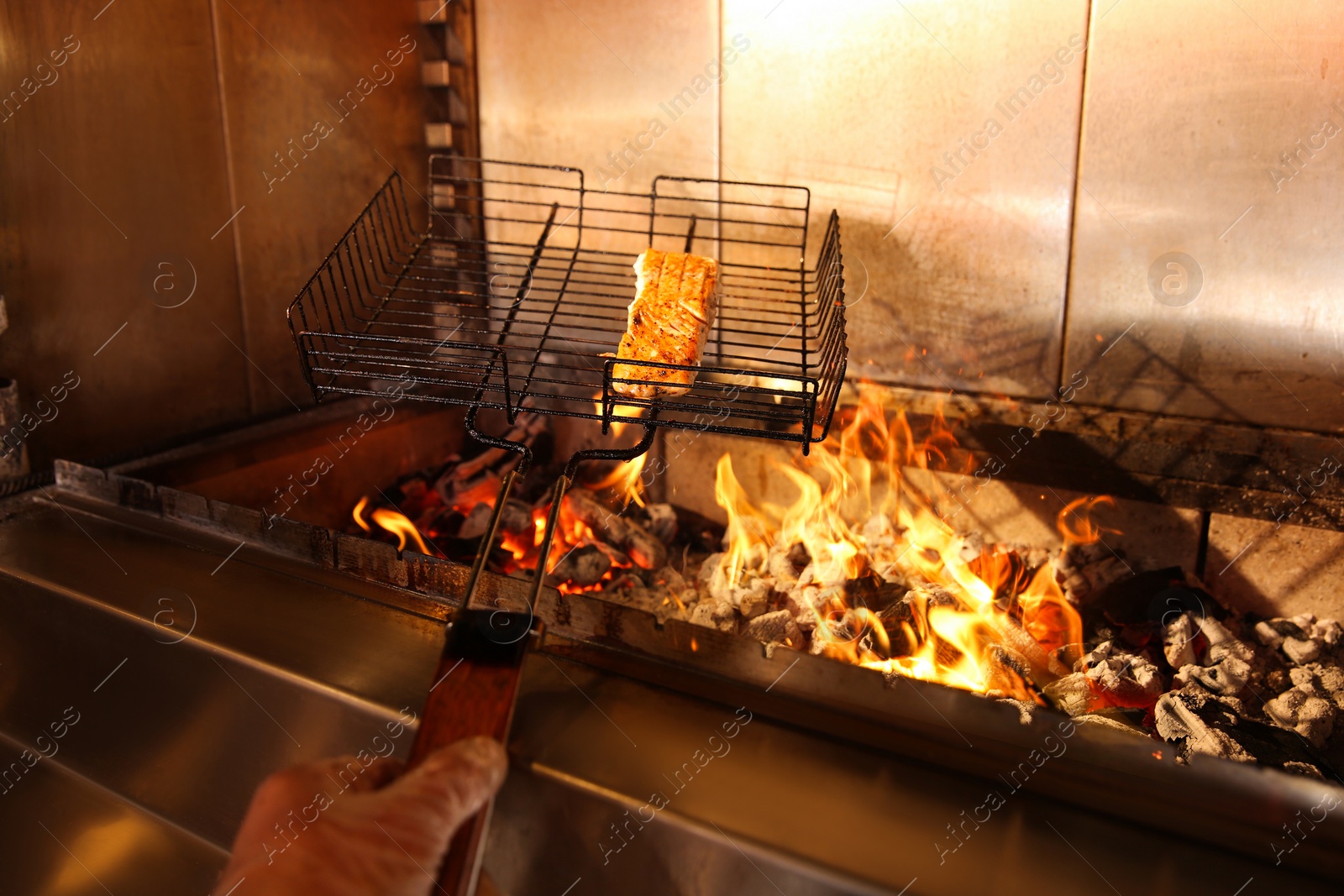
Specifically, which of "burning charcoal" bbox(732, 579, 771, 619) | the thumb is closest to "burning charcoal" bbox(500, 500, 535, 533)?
"burning charcoal" bbox(732, 579, 771, 619)

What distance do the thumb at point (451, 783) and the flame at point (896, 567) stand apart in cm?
102

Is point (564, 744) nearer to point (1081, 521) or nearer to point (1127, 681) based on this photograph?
point (1127, 681)

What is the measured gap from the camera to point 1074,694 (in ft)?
5.99

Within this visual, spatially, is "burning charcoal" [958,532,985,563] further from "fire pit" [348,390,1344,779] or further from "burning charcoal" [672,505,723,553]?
"burning charcoal" [672,505,723,553]

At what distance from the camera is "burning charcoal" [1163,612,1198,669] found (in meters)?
2.05

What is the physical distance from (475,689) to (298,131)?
8.09 ft

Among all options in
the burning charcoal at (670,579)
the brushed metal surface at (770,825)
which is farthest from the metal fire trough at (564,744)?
the burning charcoal at (670,579)

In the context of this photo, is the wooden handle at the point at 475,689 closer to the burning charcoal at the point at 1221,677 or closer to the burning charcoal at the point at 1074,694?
the burning charcoal at the point at 1074,694

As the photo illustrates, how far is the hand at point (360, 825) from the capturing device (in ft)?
3.51

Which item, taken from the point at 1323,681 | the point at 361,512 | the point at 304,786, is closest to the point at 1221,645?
the point at 1323,681

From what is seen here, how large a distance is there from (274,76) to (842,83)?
1953 mm

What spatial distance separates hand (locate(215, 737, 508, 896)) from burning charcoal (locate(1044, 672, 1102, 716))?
1262 millimetres

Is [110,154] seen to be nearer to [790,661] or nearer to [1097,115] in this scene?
[790,661]

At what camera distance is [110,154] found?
8.13 feet
